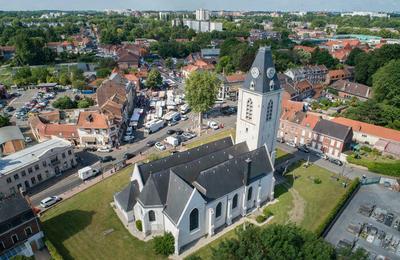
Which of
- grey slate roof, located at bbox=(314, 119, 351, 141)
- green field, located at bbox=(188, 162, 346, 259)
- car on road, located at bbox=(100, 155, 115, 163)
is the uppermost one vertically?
grey slate roof, located at bbox=(314, 119, 351, 141)

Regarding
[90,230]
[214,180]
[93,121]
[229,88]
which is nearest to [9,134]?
[93,121]

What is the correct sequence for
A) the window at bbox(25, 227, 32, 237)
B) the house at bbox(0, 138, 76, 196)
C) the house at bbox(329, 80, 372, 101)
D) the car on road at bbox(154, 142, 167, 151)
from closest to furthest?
the window at bbox(25, 227, 32, 237)
the house at bbox(0, 138, 76, 196)
the car on road at bbox(154, 142, 167, 151)
the house at bbox(329, 80, 372, 101)

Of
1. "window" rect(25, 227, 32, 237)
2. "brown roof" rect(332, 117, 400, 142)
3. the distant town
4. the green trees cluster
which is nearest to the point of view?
the distant town

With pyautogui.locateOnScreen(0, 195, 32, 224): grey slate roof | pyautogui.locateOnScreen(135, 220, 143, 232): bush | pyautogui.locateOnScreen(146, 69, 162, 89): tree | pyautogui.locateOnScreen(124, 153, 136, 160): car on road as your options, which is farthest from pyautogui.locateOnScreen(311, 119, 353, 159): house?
pyautogui.locateOnScreen(146, 69, 162, 89): tree

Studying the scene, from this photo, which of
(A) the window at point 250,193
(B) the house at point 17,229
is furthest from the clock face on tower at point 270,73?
(B) the house at point 17,229

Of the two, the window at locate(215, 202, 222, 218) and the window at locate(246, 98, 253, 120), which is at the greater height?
the window at locate(246, 98, 253, 120)

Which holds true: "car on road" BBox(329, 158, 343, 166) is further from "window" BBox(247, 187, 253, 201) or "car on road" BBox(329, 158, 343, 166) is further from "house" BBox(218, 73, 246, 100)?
"house" BBox(218, 73, 246, 100)

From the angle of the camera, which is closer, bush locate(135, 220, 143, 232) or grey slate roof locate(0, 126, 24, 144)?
bush locate(135, 220, 143, 232)

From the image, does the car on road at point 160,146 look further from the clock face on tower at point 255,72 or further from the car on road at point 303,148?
the car on road at point 303,148
